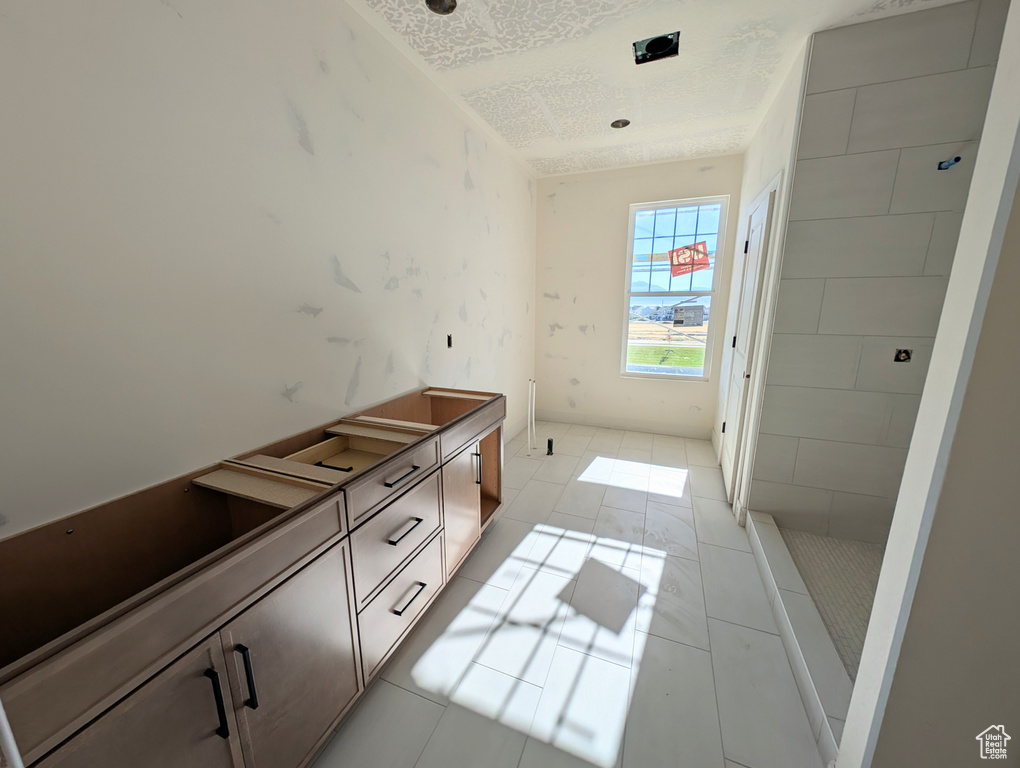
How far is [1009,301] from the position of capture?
0.76m

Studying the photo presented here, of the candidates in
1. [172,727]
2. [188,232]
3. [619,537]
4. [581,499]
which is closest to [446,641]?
[172,727]

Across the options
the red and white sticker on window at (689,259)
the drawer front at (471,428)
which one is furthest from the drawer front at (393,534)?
the red and white sticker on window at (689,259)

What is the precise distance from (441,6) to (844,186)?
210 centimetres

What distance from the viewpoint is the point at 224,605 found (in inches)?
35.2

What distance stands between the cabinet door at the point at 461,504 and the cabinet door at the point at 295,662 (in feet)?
2.08

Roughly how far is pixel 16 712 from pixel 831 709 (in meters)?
2.08

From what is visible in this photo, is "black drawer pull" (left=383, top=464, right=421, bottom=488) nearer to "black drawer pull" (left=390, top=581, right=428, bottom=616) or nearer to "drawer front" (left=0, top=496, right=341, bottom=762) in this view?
"drawer front" (left=0, top=496, right=341, bottom=762)

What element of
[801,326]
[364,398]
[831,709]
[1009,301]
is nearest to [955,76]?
[801,326]

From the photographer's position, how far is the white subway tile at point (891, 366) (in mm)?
2006

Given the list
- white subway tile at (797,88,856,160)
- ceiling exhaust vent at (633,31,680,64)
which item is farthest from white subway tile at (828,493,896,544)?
ceiling exhaust vent at (633,31,680,64)

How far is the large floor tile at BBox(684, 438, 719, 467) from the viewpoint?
11.6 ft

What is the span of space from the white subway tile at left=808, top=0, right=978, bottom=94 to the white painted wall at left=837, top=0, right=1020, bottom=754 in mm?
1469

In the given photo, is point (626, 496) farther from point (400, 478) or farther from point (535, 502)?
point (400, 478)

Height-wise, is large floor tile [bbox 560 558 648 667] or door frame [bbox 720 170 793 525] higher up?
door frame [bbox 720 170 793 525]
